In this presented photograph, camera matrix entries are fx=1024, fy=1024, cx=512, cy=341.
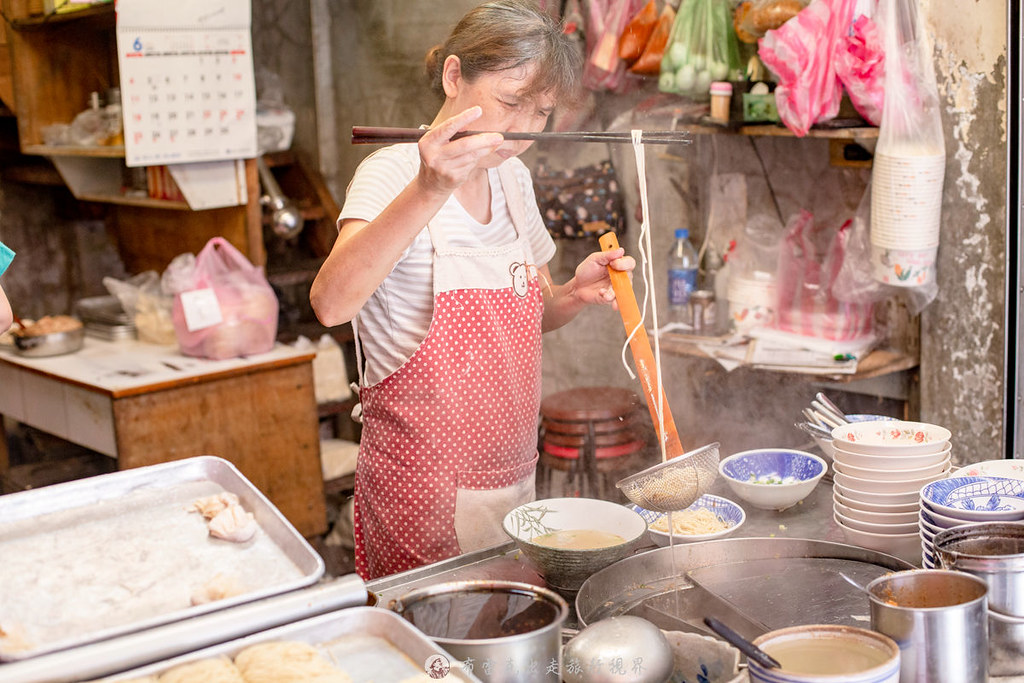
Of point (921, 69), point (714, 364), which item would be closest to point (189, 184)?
point (714, 364)

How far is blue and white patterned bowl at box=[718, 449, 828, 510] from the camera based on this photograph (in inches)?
76.2

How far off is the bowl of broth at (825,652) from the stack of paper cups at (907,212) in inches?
82.2

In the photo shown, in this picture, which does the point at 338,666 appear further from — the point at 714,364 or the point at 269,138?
the point at 269,138

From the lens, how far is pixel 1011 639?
130 centimetres

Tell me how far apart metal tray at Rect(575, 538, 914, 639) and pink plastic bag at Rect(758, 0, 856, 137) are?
5.99ft

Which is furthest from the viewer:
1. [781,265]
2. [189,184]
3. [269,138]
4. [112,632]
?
[269,138]

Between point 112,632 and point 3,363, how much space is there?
3.19 metres

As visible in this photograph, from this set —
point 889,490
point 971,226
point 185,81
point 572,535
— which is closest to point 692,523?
point 572,535

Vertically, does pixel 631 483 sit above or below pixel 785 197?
below

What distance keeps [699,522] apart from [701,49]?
2130mm

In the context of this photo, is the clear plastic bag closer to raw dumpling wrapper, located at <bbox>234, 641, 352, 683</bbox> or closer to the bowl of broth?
raw dumpling wrapper, located at <bbox>234, 641, 352, 683</bbox>

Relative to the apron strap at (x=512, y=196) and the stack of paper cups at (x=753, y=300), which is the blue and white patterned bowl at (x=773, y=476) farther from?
the stack of paper cups at (x=753, y=300)

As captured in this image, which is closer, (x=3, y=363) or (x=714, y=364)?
(x=714, y=364)

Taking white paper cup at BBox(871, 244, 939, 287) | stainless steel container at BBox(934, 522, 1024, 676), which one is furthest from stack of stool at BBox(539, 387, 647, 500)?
stainless steel container at BBox(934, 522, 1024, 676)
